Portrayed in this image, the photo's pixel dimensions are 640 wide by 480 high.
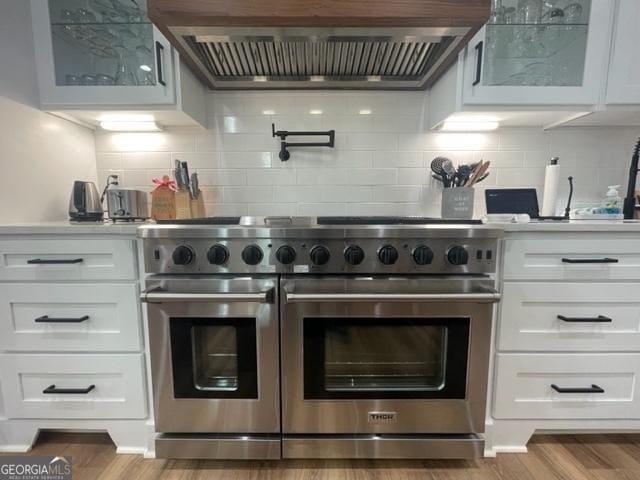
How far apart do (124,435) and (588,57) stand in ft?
7.75

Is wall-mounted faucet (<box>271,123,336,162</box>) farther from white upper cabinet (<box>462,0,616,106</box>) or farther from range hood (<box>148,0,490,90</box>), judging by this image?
white upper cabinet (<box>462,0,616,106</box>)

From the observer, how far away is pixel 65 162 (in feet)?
4.59

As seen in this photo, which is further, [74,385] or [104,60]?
[104,60]

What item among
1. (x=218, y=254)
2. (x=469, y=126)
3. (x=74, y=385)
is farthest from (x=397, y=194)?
(x=74, y=385)

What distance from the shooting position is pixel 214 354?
1066mm

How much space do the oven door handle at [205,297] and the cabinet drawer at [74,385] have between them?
0.99 ft

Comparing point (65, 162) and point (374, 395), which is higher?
point (65, 162)

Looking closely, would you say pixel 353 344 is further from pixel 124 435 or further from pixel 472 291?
pixel 124 435

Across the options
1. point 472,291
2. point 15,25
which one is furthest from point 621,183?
point 15,25

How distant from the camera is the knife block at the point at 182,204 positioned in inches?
55.6

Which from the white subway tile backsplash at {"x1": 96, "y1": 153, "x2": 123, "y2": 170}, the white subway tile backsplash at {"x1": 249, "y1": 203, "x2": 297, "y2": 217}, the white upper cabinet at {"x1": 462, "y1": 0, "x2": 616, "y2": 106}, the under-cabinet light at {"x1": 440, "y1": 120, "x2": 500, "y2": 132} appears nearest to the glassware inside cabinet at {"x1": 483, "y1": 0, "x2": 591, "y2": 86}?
the white upper cabinet at {"x1": 462, "y1": 0, "x2": 616, "y2": 106}

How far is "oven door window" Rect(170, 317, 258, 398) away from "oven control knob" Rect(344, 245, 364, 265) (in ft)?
1.25

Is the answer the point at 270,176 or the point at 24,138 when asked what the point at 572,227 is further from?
the point at 24,138

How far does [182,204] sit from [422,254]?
1098mm
